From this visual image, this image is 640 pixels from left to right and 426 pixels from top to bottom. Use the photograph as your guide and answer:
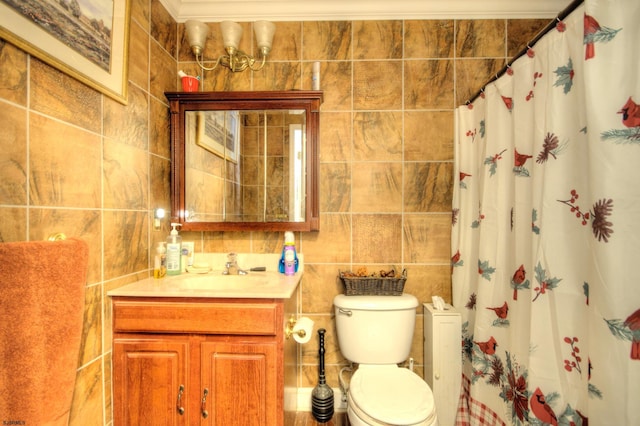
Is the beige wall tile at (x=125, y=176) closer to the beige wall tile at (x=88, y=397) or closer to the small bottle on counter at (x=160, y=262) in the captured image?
the small bottle on counter at (x=160, y=262)

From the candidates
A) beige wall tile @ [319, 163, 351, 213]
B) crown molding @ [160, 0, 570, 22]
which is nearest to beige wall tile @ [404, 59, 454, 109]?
crown molding @ [160, 0, 570, 22]

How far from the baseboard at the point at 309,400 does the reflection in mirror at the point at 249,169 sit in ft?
3.40

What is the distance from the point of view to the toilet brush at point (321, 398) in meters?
1.46

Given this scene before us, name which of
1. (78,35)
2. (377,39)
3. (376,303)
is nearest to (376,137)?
(377,39)

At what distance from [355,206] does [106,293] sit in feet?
4.17

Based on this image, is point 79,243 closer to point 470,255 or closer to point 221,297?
point 221,297

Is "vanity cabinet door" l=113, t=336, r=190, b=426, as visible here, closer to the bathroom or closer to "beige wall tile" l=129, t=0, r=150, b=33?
the bathroom

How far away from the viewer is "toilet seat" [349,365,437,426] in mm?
992

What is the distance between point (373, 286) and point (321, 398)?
2.29ft

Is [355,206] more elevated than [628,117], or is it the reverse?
[628,117]

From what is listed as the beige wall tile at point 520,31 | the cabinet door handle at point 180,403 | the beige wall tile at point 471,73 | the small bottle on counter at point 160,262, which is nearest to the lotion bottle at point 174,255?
the small bottle on counter at point 160,262

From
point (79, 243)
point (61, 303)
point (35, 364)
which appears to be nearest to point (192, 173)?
point (79, 243)

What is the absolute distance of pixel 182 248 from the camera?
1.45m

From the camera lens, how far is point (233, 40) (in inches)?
58.9
